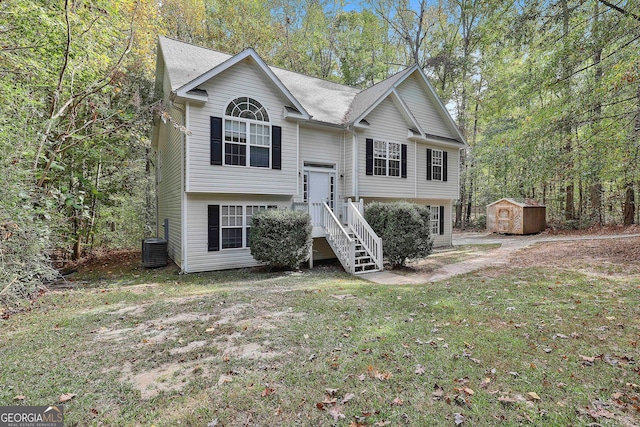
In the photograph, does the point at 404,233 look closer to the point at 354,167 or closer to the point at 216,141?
the point at 354,167

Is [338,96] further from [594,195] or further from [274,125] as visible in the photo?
[594,195]

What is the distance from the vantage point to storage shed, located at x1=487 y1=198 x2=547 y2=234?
1859 centimetres

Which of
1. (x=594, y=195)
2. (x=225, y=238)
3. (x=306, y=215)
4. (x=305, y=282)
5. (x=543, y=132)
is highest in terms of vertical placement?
(x=543, y=132)

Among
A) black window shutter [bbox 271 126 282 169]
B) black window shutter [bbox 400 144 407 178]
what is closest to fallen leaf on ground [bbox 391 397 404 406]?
black window shutter [bbox 271 126 282 169]

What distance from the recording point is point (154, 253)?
10.5m

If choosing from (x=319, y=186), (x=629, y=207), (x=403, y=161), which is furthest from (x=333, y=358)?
(x=629, y=207)

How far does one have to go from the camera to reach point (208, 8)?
20469 millimetres

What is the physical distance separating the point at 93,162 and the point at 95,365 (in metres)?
11.0

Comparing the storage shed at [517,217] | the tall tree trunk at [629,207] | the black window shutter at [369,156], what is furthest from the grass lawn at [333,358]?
the tall tree trunk at [629,207]

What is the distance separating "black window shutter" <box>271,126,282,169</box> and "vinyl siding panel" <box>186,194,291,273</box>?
1414 mm

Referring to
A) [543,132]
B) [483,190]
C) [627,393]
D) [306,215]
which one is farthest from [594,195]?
[627,393]

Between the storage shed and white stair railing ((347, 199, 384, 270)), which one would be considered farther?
the storage shed

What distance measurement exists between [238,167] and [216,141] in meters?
1.01

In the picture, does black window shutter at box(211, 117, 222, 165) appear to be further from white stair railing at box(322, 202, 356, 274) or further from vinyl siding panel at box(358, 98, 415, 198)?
vinyl siding panel at box(358, 98, 415, 198)
